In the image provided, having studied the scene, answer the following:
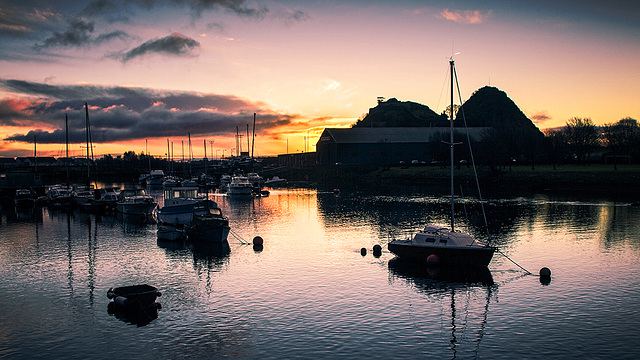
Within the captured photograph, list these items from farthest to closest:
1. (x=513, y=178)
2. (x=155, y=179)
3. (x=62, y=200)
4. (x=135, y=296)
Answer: (x=155, y=179) → (x=513, y=178) → (x=62, y=200) → (x=135, y=296)

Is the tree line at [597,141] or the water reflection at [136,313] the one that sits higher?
the tree line at [597,141]

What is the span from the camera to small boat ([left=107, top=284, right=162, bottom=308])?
27.0 meters

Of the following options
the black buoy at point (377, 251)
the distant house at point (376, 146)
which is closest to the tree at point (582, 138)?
the distant house at point (376, 146)

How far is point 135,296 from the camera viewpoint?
88.6ft

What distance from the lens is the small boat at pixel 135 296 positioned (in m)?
27.0

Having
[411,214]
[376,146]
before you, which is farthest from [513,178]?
[376,146]

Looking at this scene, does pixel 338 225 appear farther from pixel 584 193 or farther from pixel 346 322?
pixel 584 193

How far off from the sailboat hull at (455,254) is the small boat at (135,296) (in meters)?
20.2

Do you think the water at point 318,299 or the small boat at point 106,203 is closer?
the water at point 318,299

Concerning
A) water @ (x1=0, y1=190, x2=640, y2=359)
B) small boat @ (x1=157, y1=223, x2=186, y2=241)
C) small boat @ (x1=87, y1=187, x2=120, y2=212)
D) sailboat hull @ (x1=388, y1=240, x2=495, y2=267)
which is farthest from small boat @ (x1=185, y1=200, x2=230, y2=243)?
small boat @ (x1=87, y1=187, x2=120, y2=212)

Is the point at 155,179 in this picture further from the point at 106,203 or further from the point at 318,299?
the point at 318,299

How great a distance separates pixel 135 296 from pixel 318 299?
1111cm

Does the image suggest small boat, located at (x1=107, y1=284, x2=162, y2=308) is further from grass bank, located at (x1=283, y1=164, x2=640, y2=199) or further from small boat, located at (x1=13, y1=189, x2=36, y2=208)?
grass bank, located at (x1=283, y1=164, x2=640, y2=199)

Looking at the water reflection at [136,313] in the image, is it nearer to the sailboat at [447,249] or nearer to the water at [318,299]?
the water at [318,299]
